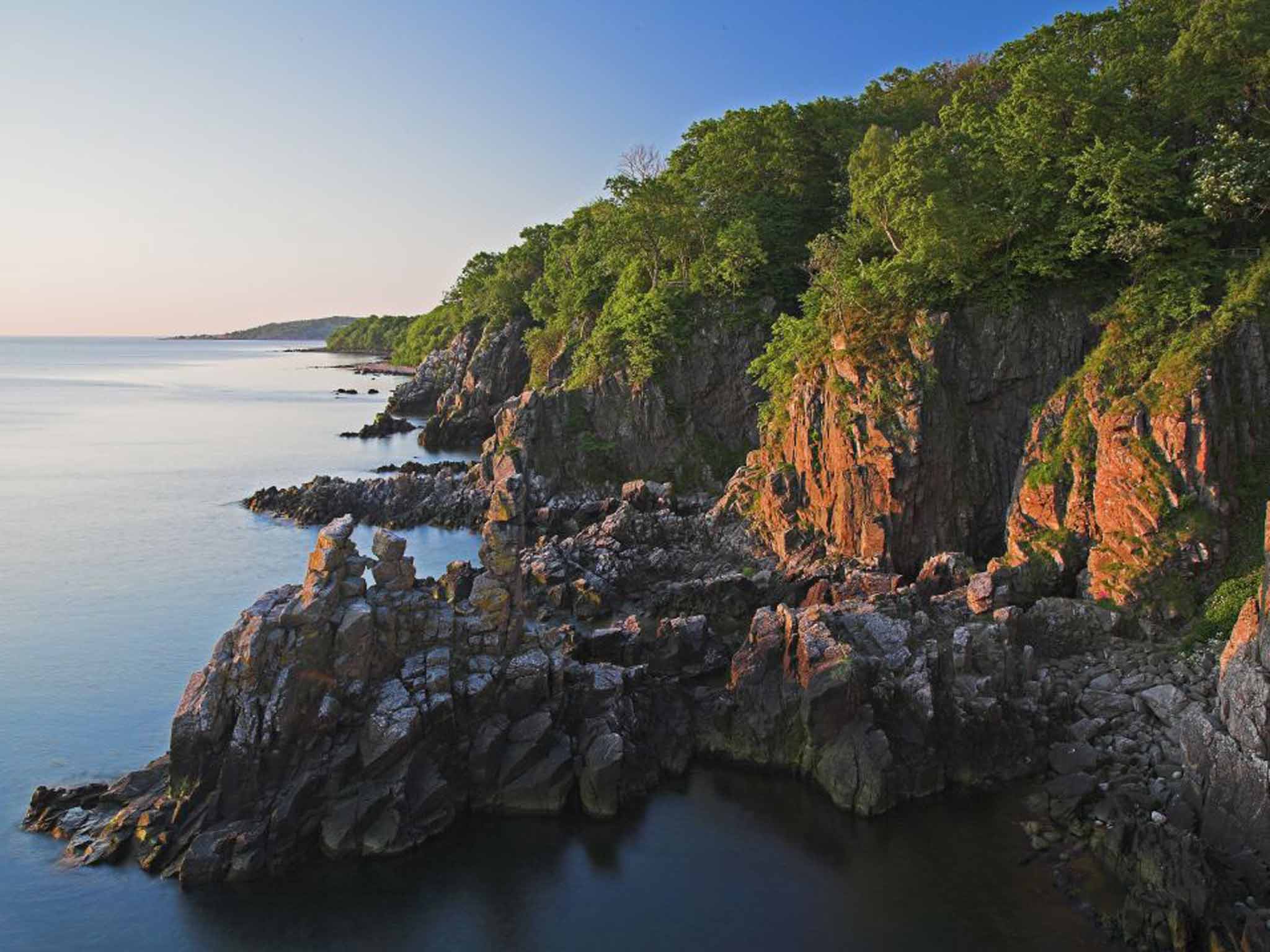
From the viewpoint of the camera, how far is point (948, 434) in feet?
150

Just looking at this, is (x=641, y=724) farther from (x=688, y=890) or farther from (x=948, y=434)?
(x=948, y=434)

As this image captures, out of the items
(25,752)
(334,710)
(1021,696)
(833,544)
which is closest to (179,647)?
(25,752)

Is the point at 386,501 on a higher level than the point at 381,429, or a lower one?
lower

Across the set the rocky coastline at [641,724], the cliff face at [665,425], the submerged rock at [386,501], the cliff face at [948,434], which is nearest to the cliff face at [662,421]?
the cliff face at [665,425]

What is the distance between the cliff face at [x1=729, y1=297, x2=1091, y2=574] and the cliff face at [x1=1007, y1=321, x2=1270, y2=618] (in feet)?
15.2

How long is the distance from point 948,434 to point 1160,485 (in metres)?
10.9

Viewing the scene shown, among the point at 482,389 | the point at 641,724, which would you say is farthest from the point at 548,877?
the point at 482,389

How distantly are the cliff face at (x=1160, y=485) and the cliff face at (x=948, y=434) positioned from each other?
465 cm

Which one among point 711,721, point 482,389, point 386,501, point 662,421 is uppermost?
point 482,389

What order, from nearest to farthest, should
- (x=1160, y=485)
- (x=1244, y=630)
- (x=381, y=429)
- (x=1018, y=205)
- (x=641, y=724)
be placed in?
(x=1244, y=630) → (x=641, y=724) → (x=1160, y=485) → (x=1018, y=205) → (x=381, y=429)

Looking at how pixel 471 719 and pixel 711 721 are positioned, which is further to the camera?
pixel 711 721

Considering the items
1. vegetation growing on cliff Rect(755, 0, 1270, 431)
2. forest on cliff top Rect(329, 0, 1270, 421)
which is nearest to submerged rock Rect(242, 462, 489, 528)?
forest on cliff top Rect(329, 0, 1270, 421)

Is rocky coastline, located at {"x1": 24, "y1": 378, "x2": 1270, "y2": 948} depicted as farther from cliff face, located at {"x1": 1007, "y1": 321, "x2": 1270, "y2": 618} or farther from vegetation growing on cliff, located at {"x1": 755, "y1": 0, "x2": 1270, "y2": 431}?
vegetation growing on cliff, located at {"x1": 755, "y1": 0, "x2": 1270, "y2": 431}

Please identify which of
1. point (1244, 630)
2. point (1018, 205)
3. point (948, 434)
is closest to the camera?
point (1244, 630)
